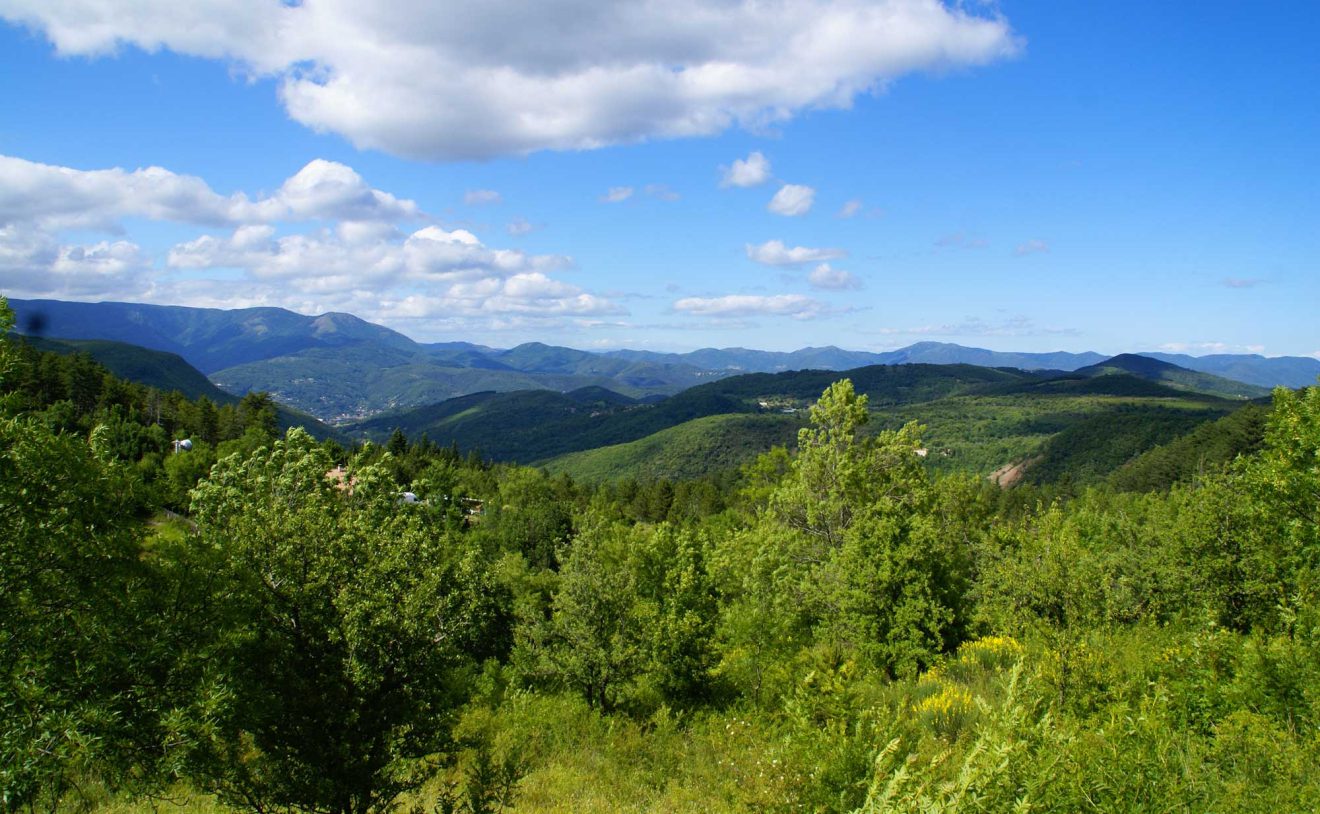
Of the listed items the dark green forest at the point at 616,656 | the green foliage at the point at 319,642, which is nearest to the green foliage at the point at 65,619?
the dark green forest at the point at 616,656

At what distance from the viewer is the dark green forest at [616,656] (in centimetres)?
714

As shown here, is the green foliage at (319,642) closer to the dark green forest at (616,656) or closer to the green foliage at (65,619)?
the dark green forest at (616,656)

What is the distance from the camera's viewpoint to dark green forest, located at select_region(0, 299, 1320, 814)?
714cm

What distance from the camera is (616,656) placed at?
62.5 feet

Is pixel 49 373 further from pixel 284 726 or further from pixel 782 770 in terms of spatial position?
pixel 782 770

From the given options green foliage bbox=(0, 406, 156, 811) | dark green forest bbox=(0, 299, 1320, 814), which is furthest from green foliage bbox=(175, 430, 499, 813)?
green foliage bbox=(0, 406, 156, 811)

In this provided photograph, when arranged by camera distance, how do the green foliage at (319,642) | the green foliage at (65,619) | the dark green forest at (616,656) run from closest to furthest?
1. the green foliage at (65,619)
2. the dark green forest at (616,656)
3. the green foliage at (319,642)

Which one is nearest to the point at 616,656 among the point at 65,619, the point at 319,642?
the point at 319,642

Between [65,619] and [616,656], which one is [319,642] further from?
[616,656]

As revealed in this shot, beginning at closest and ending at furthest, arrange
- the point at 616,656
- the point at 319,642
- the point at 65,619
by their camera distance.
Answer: the point at 65,619 → the point at 319,642 → the point at 616,656

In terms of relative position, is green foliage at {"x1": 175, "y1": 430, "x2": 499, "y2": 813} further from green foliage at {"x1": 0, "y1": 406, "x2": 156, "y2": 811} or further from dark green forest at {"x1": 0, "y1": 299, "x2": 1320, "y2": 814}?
green foliage at {"x1": 0, "y1": 406, "x2": 156, "y2": 811}

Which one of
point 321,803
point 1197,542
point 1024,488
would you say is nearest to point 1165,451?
point 1024,488

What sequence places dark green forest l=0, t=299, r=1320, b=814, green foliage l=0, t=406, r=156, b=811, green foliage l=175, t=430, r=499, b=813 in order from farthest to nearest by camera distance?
green foliage l=175, t=430, r=499, b=813 → dark green forest l=0, t=299, r=1320, b=814 → green foliage l=0, t=406, r=156, b=811

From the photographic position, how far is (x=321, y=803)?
9.05m
